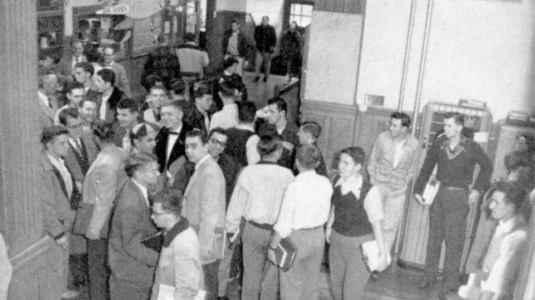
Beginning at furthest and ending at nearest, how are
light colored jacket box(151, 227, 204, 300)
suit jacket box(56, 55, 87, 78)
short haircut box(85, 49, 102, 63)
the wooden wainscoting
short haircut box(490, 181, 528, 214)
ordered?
suit jacket box(56, 55, 87, 78) → short haircut box(85, 49, 102, 63) → the wooden wainscoting → short haircut box(490, 181, 528, 214) → light colored jacket box(151, 227, 204, 300)

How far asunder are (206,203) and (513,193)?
7.19ft

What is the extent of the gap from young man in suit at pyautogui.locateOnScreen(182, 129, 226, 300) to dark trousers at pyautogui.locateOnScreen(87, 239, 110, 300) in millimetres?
851

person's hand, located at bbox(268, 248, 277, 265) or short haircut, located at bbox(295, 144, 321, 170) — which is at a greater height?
short haircut, located at bbox(295, 144, 321, 170)

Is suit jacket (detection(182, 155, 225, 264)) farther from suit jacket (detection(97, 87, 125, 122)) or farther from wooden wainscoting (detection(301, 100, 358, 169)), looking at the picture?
wooden wainscoting (detection(301, 100, 358, 169))

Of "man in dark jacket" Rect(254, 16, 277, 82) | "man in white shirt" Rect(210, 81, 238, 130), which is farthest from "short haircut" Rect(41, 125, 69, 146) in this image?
"man in dark jacket" Rect(254, 16, 277, 82)

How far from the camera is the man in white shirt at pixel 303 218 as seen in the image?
185 inches

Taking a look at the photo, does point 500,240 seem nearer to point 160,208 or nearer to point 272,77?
point 160,208

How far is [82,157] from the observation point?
5.54 meters

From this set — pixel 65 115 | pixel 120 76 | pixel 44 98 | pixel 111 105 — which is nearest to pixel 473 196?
pixel 65 115

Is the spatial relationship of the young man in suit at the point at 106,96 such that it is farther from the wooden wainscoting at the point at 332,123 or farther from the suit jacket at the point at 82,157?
the wooden wainscoting at the point at 332,123

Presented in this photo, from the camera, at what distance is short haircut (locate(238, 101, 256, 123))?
5.90 metres

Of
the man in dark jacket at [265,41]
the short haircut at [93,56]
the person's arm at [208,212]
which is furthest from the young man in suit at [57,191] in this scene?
the man in dark jacket at [265,41]

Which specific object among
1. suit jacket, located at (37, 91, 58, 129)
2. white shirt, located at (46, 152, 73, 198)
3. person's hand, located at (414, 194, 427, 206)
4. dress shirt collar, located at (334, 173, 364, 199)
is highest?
suit jacket, located at (37, 91, 58, 129)

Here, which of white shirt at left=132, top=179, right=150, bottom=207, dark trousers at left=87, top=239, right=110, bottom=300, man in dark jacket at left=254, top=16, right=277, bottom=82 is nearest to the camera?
white shirt at left=132, top=179, right=150, bottom=207
